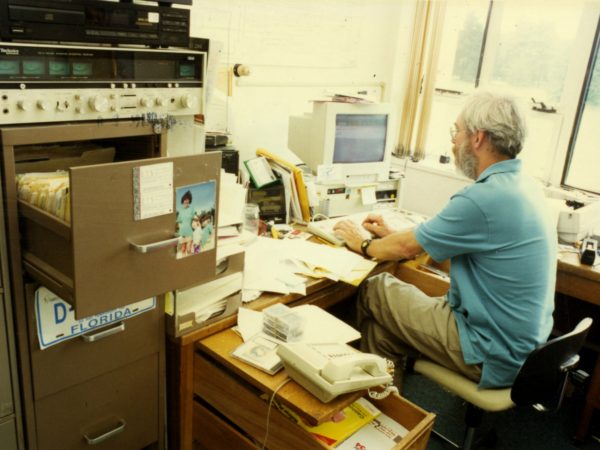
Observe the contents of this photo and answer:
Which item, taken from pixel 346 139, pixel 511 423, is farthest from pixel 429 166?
pixel 511 423

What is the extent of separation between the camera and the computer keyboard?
218cm

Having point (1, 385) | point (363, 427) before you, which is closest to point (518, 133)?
point (363, 427)

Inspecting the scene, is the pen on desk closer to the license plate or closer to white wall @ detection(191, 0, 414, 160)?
white wall @ detection(191, 0, 414, 160)

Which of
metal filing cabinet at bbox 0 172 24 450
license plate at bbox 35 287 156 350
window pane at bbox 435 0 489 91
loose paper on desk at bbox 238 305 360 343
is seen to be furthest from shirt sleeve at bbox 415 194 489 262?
window pane at bbox 435 0 489 91

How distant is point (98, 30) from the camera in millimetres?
1228

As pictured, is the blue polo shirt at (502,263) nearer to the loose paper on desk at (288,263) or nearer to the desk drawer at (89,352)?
the loose paper on desk at (288,263)

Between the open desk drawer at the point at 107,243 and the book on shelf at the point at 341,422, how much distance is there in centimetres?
44

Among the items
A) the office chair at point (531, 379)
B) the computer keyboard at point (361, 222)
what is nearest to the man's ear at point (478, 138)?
the computer keyboard at point (361, 222)

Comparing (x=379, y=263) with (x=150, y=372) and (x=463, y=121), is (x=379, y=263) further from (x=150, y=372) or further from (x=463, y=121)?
(x=150, y=372)

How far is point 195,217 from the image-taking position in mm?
1270

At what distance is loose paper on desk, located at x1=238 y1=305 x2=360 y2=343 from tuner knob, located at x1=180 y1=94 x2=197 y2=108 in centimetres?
60

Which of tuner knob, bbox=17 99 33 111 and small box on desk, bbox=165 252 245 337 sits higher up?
tuner knob, bbox=17 99 33 111

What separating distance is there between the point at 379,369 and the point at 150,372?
27.2 inches

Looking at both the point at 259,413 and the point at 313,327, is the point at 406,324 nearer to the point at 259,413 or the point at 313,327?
the point at 313,327
